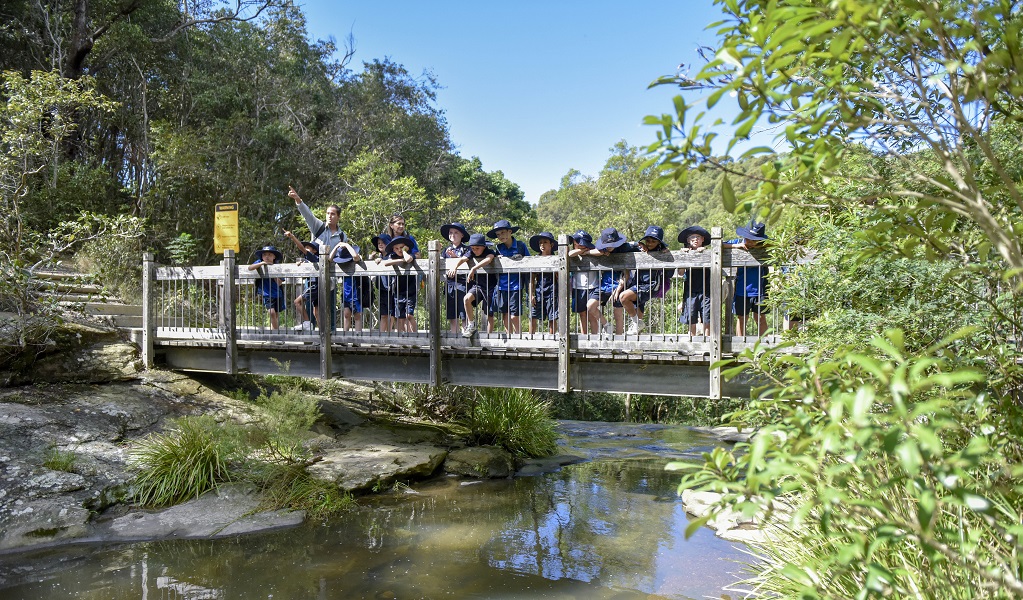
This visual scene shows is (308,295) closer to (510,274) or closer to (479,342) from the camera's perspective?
(479,342)

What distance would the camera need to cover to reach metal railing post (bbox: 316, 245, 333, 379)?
8.87m

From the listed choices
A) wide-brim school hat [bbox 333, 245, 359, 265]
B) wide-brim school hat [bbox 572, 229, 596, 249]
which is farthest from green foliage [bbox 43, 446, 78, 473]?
wide-brim school hat [bbox 572, 229, 596, 249]

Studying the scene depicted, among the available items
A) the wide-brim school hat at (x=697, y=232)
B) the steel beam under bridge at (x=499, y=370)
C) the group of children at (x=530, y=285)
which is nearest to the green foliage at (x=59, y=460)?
the steel beam under bridge at (x=499, y=370)

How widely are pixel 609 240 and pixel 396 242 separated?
9.20 feet

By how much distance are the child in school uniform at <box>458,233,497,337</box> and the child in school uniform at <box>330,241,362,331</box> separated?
152 cm

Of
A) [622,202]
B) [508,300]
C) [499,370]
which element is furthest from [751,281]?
[622,202]

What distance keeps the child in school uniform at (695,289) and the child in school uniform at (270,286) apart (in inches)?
220

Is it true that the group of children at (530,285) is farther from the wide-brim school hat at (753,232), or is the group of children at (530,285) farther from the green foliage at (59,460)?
the green foliage at (59,460)

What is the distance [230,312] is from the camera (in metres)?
9.68

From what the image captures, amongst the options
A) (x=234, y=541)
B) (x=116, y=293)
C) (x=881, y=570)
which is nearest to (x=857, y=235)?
(x=881, y=570)

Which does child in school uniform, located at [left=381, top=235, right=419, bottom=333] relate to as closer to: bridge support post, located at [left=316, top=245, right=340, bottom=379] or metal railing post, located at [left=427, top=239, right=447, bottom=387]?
metal railing post, located at [left=427, top=239, right=447, bottom=387]

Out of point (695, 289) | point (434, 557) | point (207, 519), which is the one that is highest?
point (695, 289)

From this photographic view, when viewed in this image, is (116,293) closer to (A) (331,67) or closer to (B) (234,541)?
(B) (234,541)

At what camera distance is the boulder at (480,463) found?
963 centimetres
